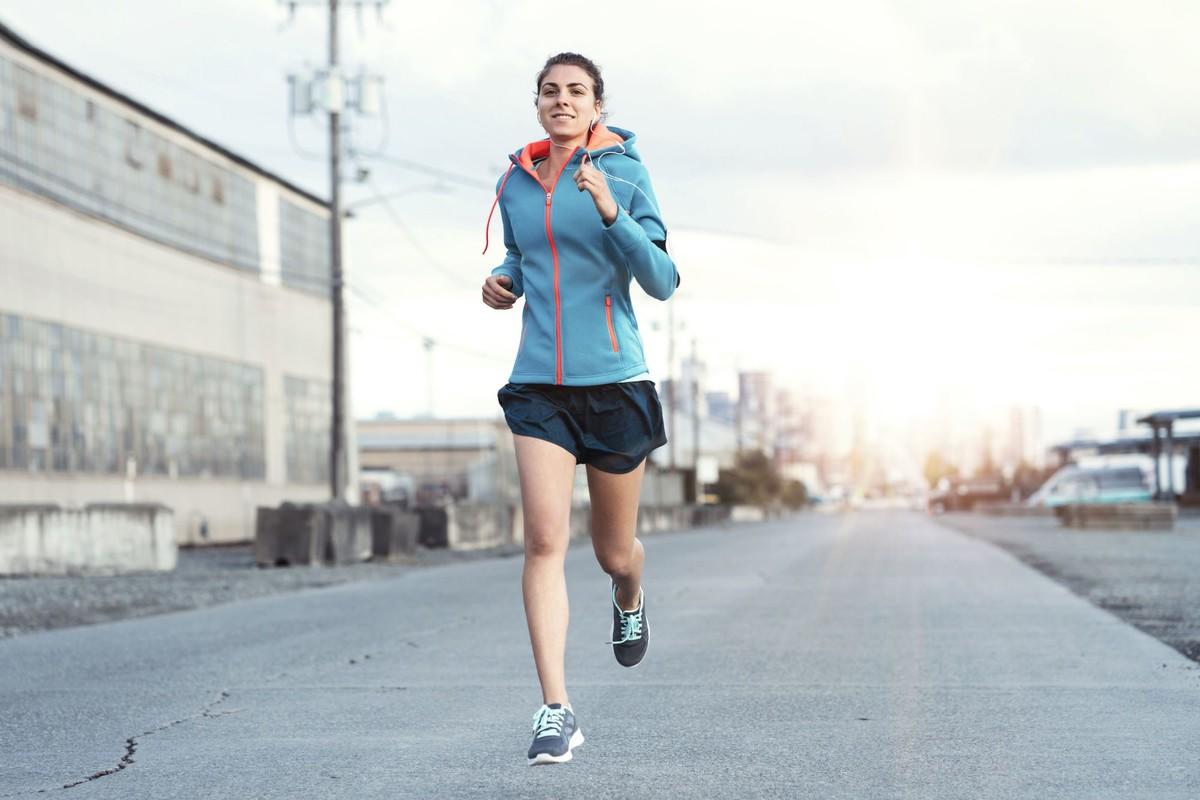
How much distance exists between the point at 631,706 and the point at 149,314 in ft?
98.6

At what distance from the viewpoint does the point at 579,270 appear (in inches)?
200

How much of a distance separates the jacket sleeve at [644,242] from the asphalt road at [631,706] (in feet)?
5.00

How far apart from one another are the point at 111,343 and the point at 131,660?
82.4 feet

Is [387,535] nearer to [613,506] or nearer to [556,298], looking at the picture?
[613,506]

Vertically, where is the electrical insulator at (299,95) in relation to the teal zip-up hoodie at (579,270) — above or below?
above

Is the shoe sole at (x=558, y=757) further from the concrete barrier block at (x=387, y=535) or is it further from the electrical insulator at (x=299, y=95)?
the electrical insulator at (x=299, y=95)

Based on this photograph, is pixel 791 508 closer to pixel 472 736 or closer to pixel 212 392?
pixel 212 392

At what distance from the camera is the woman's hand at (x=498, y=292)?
519 cm

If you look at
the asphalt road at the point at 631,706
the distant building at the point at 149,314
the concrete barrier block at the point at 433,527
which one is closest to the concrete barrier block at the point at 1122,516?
the concrete barrier block at the point at 433,527

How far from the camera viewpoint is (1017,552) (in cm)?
2392

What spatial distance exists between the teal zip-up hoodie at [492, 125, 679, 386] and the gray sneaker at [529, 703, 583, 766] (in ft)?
3.34

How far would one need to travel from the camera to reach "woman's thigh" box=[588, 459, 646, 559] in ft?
17.0

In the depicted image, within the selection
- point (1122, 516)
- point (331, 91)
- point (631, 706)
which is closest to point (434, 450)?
point (1122, 516)

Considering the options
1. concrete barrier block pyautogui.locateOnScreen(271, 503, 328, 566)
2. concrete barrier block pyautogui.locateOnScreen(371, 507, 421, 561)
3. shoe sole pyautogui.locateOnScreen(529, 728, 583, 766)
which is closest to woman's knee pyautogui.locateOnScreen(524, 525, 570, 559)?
shoe sole pyautogui.locateOnScreen(529, 728, 583, 766)
